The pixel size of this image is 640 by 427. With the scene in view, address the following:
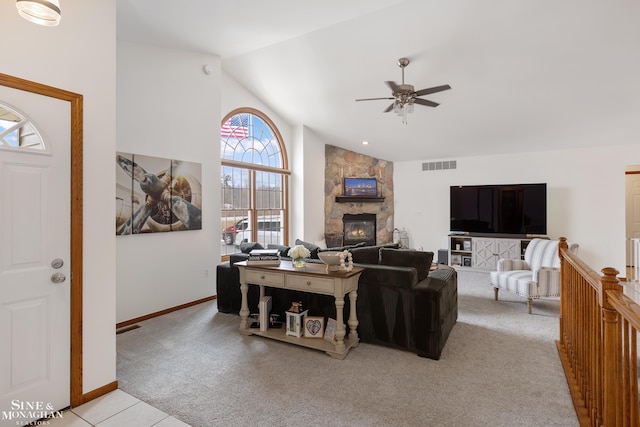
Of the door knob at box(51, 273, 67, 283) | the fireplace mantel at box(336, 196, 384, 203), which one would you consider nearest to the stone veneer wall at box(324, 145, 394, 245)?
the fireplace mantel at box(336, 196, 384, 203)

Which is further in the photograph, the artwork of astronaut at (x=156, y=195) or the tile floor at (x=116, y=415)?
the artwork of astronaut at (x=156, y=195)

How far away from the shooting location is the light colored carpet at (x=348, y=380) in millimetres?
2133

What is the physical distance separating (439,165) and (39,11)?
24.5 ft

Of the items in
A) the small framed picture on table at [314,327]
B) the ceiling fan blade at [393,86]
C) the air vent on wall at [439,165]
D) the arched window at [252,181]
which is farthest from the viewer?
the air vent on wall at [439,165]

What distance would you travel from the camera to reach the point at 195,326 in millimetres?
3756

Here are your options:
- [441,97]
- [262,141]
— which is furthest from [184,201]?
[441,97]

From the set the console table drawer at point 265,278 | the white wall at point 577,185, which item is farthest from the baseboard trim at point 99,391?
the white wall at point 577,185

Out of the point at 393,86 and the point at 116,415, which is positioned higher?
the point at 393,86

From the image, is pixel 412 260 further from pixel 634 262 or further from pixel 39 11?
pixel 634 262

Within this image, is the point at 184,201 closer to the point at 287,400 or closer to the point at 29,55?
the point at 29,55

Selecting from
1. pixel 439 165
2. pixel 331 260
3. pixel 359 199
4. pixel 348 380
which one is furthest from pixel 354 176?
pixel 348 380

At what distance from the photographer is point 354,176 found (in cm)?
806

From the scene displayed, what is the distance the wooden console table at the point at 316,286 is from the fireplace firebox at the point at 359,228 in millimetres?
4566

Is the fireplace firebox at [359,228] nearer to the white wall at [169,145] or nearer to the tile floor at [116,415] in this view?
the white wall at [169,145]
